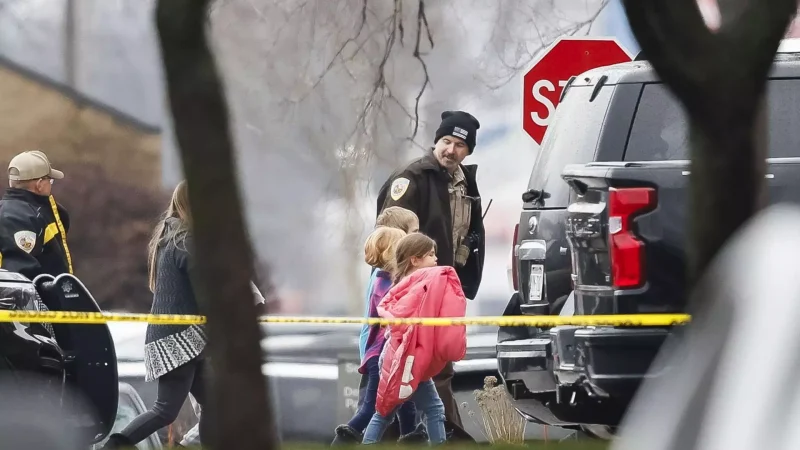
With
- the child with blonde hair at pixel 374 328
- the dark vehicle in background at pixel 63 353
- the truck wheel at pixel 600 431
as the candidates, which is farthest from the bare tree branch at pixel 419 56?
the dark vehicle in background at pixel 63 353

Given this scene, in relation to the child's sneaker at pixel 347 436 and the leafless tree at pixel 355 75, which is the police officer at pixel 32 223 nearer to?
the leafless tree at pixel 355 75

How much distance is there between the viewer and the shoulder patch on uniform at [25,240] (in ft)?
27.9

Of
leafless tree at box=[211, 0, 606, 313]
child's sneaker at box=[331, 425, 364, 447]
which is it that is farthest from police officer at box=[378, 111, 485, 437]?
child's sneaker at box=[331, 425, 364, 447]

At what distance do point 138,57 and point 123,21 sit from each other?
0.81 feet

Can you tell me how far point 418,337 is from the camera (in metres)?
7.93

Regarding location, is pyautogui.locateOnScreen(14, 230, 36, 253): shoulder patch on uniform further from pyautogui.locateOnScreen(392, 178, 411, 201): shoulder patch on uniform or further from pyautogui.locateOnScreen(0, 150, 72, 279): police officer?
pyautogui.locateOnScreen(392, 178, 411, 201): shoulder patch on uniform

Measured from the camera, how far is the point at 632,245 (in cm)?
634

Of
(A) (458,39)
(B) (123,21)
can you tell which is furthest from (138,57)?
(A) (458,39)

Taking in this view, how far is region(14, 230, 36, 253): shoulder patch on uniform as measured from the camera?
852cm

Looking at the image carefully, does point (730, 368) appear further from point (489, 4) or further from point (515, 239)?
point (489, 4)

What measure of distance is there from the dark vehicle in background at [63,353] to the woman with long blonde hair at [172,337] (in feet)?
0.81

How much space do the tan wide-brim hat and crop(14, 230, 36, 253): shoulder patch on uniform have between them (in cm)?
42

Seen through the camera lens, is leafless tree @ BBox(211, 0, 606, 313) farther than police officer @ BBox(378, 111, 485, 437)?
Yes

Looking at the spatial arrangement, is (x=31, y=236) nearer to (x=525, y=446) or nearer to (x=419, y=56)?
(x=419, y=56)
